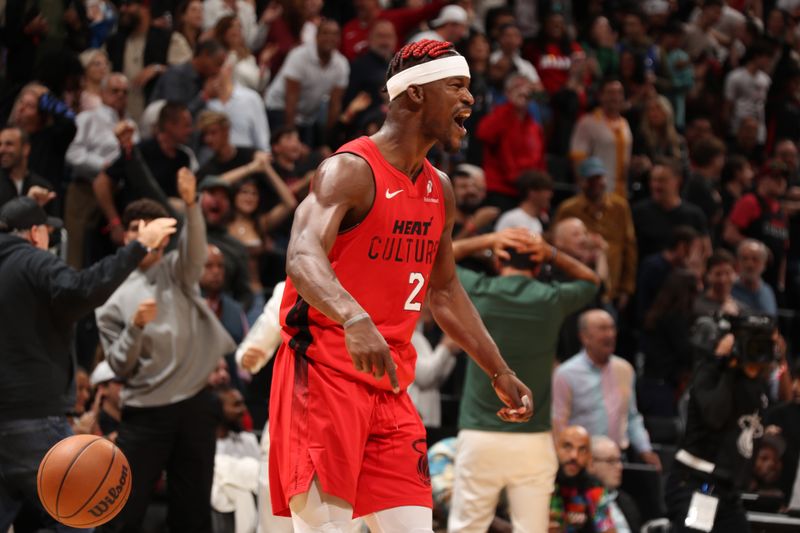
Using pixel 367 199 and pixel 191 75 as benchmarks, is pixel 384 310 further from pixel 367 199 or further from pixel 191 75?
pixel 191 75

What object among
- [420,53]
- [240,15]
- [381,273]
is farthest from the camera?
[240,15]

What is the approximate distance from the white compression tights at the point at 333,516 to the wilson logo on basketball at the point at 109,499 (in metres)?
1.55

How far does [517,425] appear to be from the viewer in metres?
7.25

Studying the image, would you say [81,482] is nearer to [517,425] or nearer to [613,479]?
[517,425]

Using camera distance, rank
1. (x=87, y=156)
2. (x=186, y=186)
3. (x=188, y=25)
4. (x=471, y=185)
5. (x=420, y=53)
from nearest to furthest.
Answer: (x=420, y=53)
(x=186, y=186)
(x=87, y=156)
(x=471, y=185)
(x=188, y=25)

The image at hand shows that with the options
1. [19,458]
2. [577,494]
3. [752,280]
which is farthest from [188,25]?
[19,458]

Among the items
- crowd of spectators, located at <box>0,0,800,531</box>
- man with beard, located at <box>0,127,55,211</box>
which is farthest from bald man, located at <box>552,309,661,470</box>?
man with beard, located at <box>0,127,55,211</box>

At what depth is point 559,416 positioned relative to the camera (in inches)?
355

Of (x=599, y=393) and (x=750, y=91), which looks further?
(x=750, y=91)

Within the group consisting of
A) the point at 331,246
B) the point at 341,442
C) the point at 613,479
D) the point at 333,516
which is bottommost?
the point at 613,479

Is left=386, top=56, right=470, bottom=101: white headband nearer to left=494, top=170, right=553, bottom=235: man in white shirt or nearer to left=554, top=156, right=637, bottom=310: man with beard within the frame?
left=494, top=170, right=553, bottom=235: man in white shirt

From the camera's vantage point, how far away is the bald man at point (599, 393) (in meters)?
9.08

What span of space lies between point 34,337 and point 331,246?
8.17 ft

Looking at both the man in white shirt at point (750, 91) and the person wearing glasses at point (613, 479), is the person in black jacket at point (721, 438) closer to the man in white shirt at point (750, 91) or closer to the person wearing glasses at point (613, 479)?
the person wearing glasses at point (613, 479)
